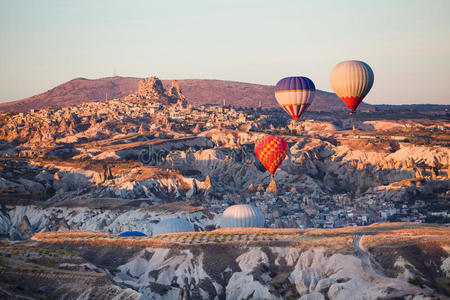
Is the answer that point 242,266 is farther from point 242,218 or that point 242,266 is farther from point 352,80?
point 352,80

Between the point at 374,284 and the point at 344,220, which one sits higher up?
the point at 374,284

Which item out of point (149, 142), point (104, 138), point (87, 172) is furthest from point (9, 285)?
point (104, 138)

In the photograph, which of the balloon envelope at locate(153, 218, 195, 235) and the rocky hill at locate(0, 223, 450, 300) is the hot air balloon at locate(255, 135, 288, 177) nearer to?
the balloon envelope at locate(153, 218, 195, 235)

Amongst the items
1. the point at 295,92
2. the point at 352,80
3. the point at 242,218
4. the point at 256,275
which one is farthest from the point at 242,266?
the point at 295,92

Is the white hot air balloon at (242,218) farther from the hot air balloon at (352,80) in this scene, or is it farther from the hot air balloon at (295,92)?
the hot air balloon at (295,92)

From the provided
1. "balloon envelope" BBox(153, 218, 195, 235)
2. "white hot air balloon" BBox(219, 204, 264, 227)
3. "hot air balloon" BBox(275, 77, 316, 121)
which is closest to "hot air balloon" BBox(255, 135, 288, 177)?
"hot air balloon" BBox(275, 77, 316, 121)

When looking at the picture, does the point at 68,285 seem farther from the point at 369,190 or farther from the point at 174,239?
the point at 369,190
